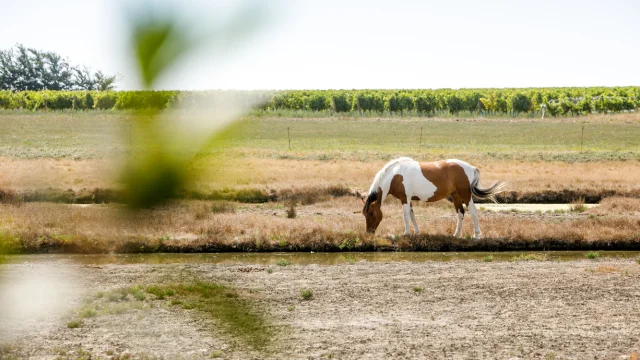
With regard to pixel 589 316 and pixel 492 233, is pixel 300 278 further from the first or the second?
pixel 492 233

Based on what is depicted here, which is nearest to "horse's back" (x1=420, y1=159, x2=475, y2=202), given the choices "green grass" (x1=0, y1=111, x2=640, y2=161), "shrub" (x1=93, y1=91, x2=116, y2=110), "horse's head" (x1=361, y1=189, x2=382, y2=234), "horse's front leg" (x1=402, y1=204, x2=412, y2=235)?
"horse's front leg" (x1=402, y1=204, x2=412, y2=235)

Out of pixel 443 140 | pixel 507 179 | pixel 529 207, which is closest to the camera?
pixel 529 207

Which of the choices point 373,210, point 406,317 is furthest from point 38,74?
point 373,210

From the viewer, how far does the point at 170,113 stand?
3.55 ft

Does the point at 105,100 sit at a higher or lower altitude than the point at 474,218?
higher

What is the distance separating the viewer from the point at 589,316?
29.8 ft

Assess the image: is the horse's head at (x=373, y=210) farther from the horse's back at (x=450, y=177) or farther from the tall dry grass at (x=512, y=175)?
the tall dry grass at (x=512, y=175)

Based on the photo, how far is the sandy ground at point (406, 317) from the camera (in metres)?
6.88

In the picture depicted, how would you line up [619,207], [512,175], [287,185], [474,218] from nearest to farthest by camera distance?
[474,218] < [619,207] < [287,185] < [512,175]

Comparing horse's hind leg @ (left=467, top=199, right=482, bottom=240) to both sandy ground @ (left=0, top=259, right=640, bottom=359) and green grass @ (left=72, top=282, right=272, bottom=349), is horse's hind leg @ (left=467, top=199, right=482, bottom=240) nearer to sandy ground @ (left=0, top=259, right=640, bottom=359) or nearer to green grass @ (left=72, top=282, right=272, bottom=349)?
sandy ground @ (left=0, top=259, right=640, bottom=359)

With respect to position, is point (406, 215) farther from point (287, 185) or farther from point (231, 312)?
point (231, 312)

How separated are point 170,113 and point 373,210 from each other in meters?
14.0

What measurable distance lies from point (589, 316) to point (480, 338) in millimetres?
2015

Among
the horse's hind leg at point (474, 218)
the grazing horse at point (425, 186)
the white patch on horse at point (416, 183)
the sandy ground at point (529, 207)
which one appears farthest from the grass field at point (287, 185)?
the white patch on horse at point (416, 183)
